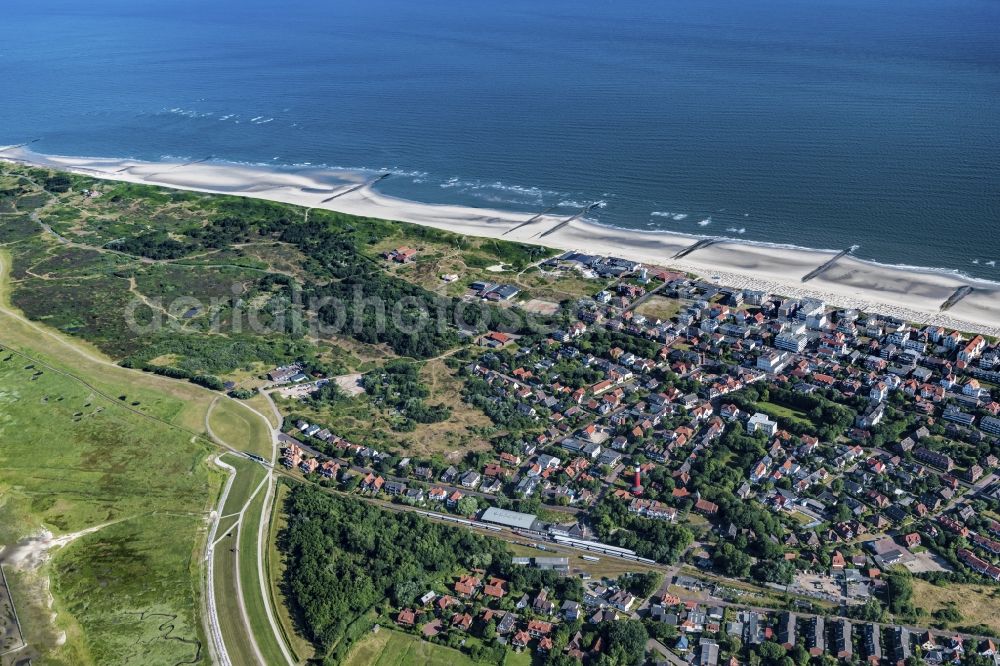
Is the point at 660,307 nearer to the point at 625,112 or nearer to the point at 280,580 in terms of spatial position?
the point at 280,580

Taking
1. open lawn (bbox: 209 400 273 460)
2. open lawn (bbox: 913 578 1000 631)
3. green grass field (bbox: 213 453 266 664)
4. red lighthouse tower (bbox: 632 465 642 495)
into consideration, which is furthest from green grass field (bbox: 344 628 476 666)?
open lawn (bbox: 913 578 1000 631)

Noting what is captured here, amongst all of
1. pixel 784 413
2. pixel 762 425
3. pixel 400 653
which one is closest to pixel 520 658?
pixel 400 653

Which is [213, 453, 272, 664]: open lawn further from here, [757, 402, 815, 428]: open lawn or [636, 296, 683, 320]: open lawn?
[636, 296, 683, 320]: open lawn

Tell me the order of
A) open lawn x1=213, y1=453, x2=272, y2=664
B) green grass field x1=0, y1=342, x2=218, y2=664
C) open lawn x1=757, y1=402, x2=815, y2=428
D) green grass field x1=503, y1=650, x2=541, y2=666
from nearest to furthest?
green grass field x1=503, y1=650, x2=541, y2=666, open lawn x1=213, y1=453, x2=272, y2=664, green grass field x1=0, y1=342, x2=218, y2=664, open lawn x1=757, y1=402, x2=815, y2=428

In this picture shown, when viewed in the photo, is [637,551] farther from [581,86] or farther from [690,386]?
[581,86]

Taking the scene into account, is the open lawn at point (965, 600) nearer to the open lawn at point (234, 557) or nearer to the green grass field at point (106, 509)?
the open lawn at point (234, 557)

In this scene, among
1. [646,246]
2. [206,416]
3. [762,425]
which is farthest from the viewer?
[646,246]

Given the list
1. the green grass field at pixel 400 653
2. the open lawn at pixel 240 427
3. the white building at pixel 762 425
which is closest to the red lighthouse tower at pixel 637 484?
the white building at pixel 762 425

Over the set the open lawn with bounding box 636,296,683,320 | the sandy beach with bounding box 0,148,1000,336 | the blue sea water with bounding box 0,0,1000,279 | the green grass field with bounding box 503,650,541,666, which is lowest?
the green grass field with bounding box 503,650,541,666
